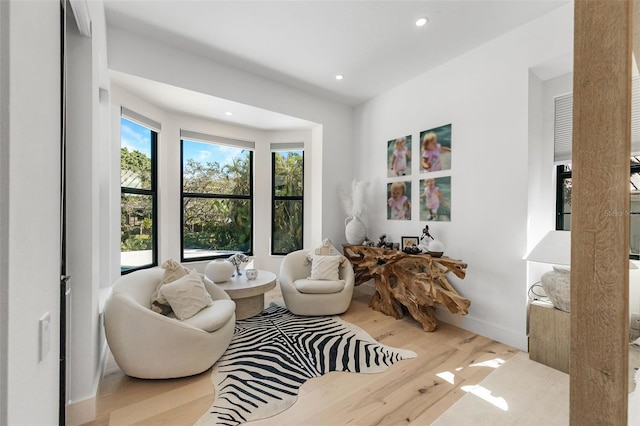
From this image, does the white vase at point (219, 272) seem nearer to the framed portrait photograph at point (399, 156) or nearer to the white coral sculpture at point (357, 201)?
the white coral sculpture at point (357, 201)

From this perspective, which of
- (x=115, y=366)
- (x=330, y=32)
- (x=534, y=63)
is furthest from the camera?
(x=330, y=32)

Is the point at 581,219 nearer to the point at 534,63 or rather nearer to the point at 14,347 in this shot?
the point at 14,347

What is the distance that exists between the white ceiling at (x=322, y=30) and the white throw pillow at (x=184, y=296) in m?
2.19

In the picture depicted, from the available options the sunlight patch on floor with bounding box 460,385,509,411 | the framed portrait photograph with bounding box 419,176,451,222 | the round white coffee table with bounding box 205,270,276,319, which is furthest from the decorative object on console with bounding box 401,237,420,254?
the round white coffee table with bounding box 205,270,276,319

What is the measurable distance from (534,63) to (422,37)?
1.05 m

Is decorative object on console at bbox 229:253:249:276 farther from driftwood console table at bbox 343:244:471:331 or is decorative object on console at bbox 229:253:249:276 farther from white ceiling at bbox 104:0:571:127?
white ceiling at bbox 104:0:571:127

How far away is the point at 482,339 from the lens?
2.87 m

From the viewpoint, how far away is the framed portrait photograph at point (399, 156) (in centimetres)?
379

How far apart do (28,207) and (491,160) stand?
337cm

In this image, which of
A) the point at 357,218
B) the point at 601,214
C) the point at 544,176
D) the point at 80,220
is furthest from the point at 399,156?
the point at 80,220

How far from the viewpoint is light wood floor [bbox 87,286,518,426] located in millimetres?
1767

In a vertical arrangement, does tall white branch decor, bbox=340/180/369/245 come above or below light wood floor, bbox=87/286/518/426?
above

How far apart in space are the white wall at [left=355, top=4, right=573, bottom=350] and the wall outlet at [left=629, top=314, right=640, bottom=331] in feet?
7.28

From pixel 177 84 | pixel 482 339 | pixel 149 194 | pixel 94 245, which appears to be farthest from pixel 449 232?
pixel 149 194
